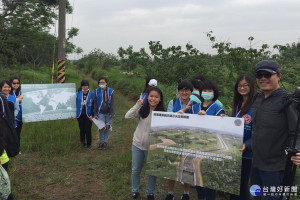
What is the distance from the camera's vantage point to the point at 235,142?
7.73 ft

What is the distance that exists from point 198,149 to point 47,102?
397 cm

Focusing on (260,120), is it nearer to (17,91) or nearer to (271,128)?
(271,128)

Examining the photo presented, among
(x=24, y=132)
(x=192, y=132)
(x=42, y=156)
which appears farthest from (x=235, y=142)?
(x=24, y=132)

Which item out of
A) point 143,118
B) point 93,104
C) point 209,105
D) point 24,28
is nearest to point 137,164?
point 143,118

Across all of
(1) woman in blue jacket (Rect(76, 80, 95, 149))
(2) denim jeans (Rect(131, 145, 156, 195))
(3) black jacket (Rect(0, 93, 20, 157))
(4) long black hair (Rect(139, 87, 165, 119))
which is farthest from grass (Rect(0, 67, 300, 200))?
(4) long black hair (Rect(139, 87, 165, 119))

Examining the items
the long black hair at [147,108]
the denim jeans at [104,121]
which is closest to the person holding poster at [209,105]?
the long black hair at [147,108]

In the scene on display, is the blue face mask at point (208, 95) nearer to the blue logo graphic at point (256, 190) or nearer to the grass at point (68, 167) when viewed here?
the blue logo graphic at point (256, 190)

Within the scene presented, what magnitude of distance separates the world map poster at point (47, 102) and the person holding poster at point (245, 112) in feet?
13.0

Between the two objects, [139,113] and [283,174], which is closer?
[283,174]

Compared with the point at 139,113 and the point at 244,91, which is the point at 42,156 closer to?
the point at 139,113

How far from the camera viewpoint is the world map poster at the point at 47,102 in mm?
4949

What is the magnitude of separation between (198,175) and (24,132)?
496cm

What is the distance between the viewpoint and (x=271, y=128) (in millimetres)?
2053

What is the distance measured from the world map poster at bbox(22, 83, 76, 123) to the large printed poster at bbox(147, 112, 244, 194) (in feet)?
10.8
